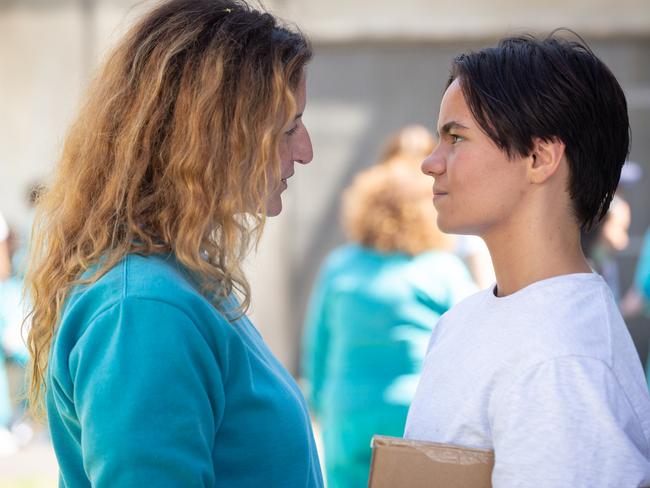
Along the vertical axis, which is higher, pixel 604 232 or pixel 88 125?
pixel 88 125

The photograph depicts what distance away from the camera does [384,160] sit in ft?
13.5

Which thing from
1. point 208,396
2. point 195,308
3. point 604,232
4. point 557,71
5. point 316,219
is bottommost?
point 316,219

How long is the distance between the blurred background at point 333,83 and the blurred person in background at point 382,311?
387 cm

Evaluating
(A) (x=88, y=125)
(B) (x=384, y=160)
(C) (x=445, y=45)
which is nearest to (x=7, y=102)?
(C) (x=445, y=45)

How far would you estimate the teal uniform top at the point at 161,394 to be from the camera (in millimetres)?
1287

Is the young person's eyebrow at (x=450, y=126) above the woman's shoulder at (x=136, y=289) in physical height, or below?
above

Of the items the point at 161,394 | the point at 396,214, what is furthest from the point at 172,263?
the point at 396,214

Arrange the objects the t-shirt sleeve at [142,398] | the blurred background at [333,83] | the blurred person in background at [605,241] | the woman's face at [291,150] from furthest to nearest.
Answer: the blurred background at [333,83] → the blurred person in background at [605,241] → the woman's face at [291,150] → the t-shirt sleeve at [142,398]

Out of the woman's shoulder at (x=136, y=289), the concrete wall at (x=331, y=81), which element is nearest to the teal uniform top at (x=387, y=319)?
the woman's shoulder at (x=136, y=289)

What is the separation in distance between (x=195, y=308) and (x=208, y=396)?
128mm

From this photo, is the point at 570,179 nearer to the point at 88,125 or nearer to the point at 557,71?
the point at 557,71

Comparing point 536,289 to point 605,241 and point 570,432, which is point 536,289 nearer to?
point 570,432

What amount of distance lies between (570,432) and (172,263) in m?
0.64

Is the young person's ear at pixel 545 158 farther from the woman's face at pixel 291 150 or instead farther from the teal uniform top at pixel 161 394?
the teal uniform top at pixel 161 394
